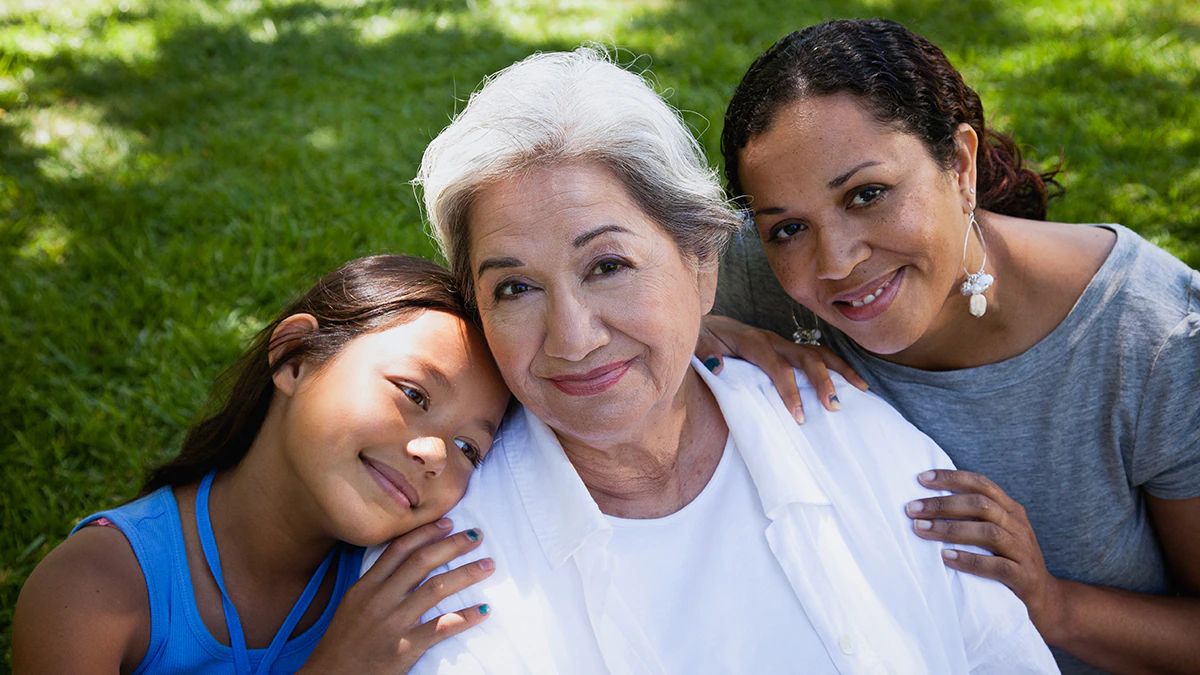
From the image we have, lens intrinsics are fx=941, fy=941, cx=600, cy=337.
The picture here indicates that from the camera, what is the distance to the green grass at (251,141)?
3.64 m

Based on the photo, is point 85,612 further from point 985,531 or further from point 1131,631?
point 1131,631

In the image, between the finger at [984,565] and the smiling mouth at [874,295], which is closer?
the finger at [984,565]

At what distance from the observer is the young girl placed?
7.15 feet

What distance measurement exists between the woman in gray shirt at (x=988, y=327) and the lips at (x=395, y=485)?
0.95 metres

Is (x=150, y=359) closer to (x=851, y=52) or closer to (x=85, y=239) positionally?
(x=85, y=239)

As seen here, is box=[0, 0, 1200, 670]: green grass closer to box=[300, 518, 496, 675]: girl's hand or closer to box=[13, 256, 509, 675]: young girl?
box=[13, 256, 509, 675]: young girl

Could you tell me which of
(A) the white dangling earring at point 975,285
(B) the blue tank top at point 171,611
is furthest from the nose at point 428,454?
(A) the white dangling earring at point 975,285

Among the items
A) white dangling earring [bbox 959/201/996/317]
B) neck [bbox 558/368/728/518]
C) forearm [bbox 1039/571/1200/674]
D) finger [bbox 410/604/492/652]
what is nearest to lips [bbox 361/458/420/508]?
finger [bbox 410/604/492/652]

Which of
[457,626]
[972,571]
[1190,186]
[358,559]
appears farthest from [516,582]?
[1190,186]

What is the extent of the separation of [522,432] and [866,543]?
2.94 ft

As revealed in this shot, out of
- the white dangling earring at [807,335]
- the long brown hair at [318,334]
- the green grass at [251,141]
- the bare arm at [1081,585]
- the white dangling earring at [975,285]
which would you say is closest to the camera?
the bare arm at [1081,585]

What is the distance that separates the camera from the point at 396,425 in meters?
2.24

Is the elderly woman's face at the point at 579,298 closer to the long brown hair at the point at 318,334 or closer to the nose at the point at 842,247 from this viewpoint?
the long brown hair at the point at 318,334

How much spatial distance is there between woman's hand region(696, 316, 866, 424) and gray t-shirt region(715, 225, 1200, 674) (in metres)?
0.22
